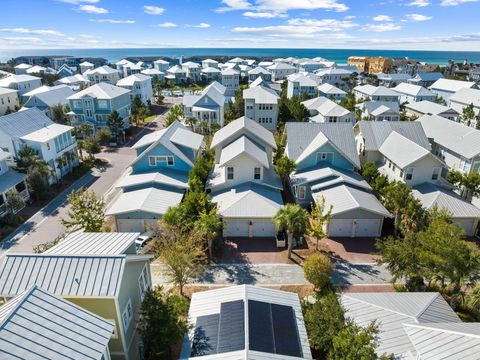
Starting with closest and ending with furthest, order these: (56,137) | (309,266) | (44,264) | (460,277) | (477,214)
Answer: (44,264), (460,277), (309,266), (477,214), (56,137)

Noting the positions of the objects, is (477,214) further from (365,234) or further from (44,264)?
(44,264)

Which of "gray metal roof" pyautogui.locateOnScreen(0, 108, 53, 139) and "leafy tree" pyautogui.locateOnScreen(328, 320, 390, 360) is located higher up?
"gray metal roof" pyautogui.locateOnScreen(0, 108, 53, 139)

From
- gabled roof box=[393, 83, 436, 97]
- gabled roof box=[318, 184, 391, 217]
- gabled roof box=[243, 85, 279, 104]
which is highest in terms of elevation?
gabled roof box=[393, 83, 436, 97]

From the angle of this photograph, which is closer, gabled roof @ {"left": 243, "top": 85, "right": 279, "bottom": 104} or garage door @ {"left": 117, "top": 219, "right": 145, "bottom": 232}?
garage door @ {"left": 117, "top": 219, "right": 145, "bottom": 232}

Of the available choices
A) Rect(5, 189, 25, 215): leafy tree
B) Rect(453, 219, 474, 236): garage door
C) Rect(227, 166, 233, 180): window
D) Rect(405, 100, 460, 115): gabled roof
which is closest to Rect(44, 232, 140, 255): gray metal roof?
Rect(227, 166, 233, 180): window

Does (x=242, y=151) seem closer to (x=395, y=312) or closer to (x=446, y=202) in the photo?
(x=446, y=202)

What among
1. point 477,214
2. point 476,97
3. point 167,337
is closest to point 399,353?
point 167,337

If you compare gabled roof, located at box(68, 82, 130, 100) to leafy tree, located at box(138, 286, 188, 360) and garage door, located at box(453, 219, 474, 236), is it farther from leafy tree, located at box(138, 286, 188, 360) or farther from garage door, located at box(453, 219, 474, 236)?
garage door, located at box(453, 219, 474, 236)
